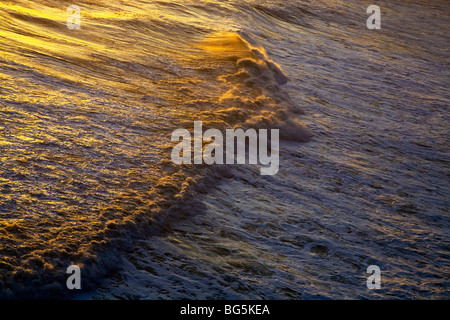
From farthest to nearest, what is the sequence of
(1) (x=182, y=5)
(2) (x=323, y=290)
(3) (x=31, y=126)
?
1. (1) (x=182, y=5)
2. (3) (x=31, y=126)
3. (2) (x=323, y=290)

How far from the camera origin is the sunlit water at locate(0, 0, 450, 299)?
15.5 feet

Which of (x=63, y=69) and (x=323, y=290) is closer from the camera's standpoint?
(x=323, y=290)

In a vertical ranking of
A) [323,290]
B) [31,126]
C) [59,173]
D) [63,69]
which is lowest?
[323,290]

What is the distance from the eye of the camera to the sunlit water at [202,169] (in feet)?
15.5

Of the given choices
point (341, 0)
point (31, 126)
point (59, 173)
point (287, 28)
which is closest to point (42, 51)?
point (31, 126)

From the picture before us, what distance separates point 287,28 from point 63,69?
723 cm

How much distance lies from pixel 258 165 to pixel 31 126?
2639mm

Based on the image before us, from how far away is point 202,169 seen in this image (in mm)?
6422

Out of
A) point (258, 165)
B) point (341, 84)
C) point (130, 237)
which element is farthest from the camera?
point (341, 84)

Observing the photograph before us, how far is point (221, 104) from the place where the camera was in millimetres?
8305

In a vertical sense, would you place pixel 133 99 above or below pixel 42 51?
below

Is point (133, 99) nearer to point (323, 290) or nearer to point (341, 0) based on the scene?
point (323, 290)

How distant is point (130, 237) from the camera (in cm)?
502

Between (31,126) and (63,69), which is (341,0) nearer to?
(63,69)
